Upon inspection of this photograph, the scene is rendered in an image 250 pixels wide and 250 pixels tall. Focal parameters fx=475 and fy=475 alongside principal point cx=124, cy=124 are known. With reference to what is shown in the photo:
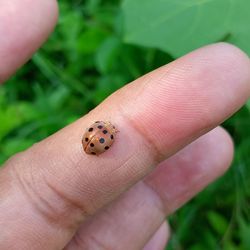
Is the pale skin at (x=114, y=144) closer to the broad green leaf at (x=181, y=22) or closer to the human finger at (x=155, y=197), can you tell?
the human finger at (x=155, y=197)

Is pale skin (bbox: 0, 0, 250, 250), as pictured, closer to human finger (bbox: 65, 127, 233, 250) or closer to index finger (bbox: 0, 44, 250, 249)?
index finger (bbox: 0, 44, 250, 249)

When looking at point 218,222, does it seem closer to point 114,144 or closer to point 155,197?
point 155,197

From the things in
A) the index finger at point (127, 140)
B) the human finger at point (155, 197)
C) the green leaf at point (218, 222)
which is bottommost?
the green leaf at point (218, 222)

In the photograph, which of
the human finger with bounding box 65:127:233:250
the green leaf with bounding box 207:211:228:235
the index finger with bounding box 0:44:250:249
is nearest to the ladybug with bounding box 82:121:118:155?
the index finger with bounding box 0:44:250:249

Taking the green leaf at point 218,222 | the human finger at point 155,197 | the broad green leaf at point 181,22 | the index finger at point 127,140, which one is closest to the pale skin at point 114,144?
the index finger at point 127,140

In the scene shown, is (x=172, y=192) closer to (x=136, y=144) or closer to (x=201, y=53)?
(x=136, y=144)

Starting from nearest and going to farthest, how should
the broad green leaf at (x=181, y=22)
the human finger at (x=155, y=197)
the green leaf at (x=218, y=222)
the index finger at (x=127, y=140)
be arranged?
1. the index finger at (x=127, y=140)
2. the broad green leaf at (x=181, y=22)
3. the human finger at (x=155, y=197)
4. the green leaf at (x=218, y=222)

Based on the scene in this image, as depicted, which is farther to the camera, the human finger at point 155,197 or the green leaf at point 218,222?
the green leaf at point 218,222

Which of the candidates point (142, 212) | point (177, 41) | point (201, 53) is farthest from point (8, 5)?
point (142, 212)
